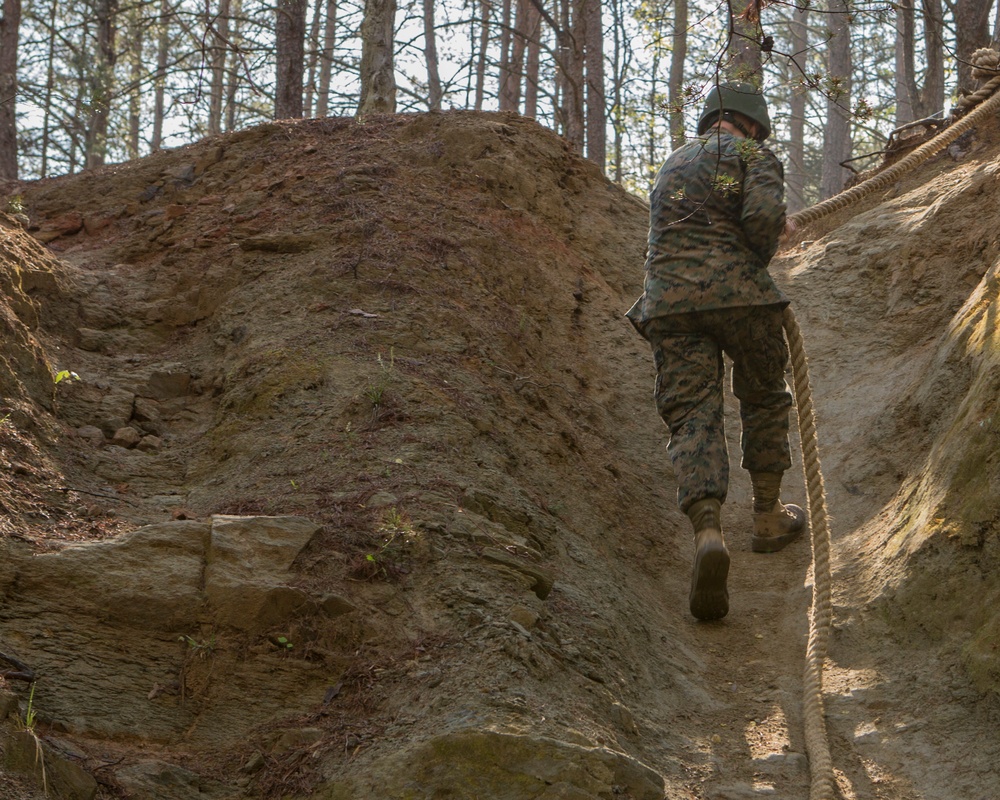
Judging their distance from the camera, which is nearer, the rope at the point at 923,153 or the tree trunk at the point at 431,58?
the rope at the point at 923,153

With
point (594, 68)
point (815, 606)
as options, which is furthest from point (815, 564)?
point (594, 68)

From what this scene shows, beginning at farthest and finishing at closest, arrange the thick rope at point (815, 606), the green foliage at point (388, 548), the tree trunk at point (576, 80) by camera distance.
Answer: the tree trunk at point (576, 80) < the green foliage at point (388, 548) < the thick rope at point (815, 606)

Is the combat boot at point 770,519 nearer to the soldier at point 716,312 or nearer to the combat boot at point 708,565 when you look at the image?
the soldier at point 716,312

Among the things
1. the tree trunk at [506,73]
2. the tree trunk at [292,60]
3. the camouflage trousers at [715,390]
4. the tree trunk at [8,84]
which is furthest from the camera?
the tree trunk at [506,73]

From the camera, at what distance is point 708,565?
464 cm

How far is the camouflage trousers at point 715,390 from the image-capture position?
4.96m

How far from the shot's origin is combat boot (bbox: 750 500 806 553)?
18.2ft

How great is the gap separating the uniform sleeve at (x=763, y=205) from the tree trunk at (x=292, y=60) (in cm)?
695

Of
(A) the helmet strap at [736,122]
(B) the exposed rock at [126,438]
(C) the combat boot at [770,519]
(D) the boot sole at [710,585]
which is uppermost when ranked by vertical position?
(A) the helmet strap at [736,122]

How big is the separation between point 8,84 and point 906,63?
11.7 meters

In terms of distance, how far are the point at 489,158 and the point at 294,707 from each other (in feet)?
20.4

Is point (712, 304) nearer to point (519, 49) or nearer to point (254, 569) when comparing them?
point (254, 569)

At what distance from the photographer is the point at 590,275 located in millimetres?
8602

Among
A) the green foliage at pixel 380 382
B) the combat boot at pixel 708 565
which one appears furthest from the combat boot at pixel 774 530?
the green foliage at pixel 380 382
